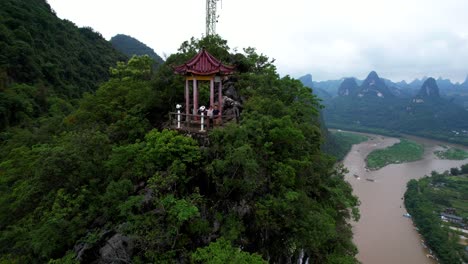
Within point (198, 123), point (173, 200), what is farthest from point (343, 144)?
point (173, 200)

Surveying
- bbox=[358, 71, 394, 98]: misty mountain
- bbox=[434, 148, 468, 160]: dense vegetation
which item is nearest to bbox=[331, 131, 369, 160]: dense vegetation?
bbox=[434, 148, 468, 160]: dense vegetation

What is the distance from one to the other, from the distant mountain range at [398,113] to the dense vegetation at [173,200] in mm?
99412

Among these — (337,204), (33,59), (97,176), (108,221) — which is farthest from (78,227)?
(33,59)

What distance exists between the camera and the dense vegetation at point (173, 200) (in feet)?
25.2

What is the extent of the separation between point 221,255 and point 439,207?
42.0m

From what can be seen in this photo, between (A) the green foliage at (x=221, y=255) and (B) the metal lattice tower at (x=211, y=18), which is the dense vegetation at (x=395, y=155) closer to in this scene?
(B) the metal lattice tower at (x=211, y=18)

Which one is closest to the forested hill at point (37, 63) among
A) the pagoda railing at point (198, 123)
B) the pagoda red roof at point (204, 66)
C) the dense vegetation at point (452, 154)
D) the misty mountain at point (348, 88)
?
the pagoda railing at point (198, 123)

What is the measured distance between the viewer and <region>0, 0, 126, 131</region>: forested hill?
24.7m

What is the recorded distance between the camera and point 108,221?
836 centimetres

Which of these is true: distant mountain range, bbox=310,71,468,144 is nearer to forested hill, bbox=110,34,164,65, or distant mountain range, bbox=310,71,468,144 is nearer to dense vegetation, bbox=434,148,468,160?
dense vegetation, bbox=434,148,468,160

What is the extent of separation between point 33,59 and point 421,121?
4792 inches

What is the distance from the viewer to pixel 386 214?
35219mm

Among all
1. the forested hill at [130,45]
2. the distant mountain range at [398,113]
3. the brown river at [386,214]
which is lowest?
the brown river at [386,214]

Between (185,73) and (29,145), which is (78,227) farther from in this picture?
(29,145)
